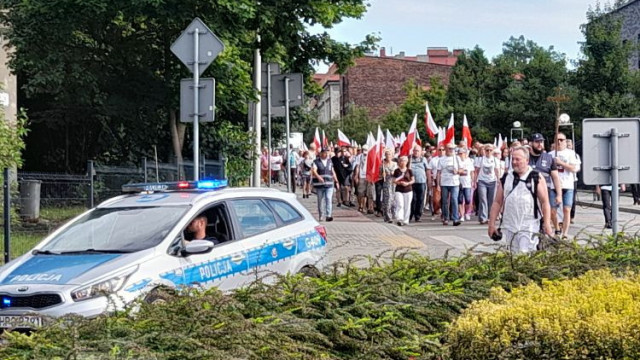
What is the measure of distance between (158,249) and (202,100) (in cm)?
497

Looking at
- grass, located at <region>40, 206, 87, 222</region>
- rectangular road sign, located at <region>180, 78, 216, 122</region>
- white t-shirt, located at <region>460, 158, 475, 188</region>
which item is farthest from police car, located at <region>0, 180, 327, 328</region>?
white t-shirt, located at <region>460, 158, 475, 188</region>

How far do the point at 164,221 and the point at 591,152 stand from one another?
494cm

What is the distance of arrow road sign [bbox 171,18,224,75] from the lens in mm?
12500

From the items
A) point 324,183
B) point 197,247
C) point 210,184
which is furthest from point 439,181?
point 197,247

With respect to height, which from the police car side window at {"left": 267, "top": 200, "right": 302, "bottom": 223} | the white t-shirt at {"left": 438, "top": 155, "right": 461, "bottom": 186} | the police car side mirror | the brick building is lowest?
the police car side mirror

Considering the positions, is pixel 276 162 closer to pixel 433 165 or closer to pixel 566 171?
pixel 433 165

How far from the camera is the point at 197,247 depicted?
811cm

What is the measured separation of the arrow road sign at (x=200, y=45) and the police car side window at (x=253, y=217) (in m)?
3.74

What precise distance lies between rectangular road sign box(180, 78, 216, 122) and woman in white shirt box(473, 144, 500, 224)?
10636 millimetres

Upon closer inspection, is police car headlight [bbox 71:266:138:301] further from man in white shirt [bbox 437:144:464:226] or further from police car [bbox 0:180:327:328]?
man in white shirt [bbox 437:144:464:226]

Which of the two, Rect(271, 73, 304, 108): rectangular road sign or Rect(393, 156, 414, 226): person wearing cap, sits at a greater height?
Rect(271, 73, 304, 108): rectangular road sign

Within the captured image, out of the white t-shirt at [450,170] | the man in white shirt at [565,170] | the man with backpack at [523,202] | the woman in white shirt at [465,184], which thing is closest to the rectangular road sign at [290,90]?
the man in white shirt at [565,170]

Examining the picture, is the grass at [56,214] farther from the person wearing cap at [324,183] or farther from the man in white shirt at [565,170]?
the person wearing cap at [324,183]

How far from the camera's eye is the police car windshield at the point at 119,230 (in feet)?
27.2
